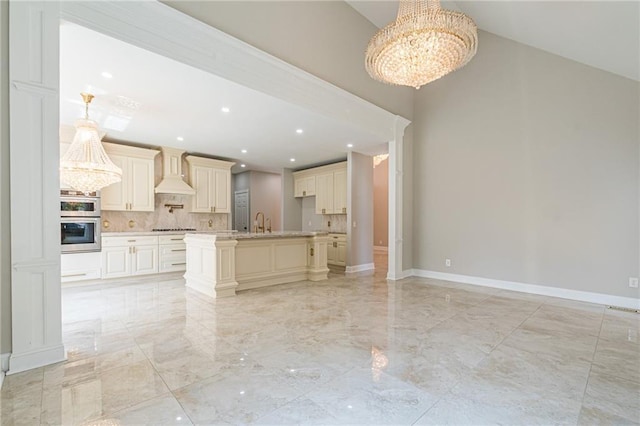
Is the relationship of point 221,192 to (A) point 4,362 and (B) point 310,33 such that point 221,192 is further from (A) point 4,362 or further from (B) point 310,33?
(A) point 4,362

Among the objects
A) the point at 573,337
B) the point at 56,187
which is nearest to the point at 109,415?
the point at 56,187

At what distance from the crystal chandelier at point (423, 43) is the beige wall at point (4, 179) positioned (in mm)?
3121

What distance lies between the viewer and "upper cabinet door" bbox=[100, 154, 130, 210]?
5531 mm

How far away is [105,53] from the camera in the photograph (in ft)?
9.14

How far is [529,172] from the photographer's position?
4672 mm

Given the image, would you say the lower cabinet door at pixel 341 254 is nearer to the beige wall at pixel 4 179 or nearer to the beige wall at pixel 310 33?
the beige wall at pixel 310 33

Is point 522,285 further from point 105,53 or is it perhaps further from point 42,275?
point 105,53

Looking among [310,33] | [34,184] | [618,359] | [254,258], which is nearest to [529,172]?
[618,359]

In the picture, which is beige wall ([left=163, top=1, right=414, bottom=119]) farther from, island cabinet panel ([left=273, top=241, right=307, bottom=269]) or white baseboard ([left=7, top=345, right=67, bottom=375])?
white baseboard ([left=7, top=345, right=67, bottom=375])

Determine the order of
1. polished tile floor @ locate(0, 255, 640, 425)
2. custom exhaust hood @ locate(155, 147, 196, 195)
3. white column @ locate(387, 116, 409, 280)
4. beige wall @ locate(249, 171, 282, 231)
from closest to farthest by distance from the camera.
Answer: polished tile floor @ locate(0, 255, 640, 425)
white column @ locate(387, 116, 409, 280)
custom exhaust hood @ locate(155, 147, 196, 195)
beige wall @ locate(249, 171, 282, 231)

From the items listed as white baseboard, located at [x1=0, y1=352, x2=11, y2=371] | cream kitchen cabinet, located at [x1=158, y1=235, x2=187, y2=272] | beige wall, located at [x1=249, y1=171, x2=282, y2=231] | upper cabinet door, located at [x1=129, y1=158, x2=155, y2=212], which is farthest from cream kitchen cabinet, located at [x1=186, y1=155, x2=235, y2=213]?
white baseboard, located at [x1=0, y1=352, x2=11, y2=371]

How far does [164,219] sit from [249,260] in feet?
10.3

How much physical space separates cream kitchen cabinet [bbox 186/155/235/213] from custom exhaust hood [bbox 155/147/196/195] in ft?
0.87

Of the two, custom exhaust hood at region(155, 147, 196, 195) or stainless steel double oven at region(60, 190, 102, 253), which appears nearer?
stainless steel double oven at region(60, 190, 102, 253)
